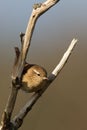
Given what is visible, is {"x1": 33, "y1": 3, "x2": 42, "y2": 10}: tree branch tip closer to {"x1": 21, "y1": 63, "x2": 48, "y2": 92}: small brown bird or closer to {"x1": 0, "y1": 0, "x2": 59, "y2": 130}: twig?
{"x1": 0, "y1": 0, "x2": 59, "y2": 130}: twig

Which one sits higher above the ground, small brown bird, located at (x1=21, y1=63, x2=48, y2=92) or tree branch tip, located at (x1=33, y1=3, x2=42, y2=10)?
tree branch tip, located at (x1=33, y1=3, x2=42, y2=10)

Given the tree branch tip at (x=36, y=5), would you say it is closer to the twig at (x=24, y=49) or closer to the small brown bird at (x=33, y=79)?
the twig at (x=24, y=49)

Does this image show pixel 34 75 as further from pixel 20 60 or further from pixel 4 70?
pixel 4 70

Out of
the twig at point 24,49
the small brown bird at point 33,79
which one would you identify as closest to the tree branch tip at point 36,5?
the twig at point 24,49

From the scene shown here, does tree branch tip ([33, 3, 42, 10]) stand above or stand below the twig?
above

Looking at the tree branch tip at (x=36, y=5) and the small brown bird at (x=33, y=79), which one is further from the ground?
the tree branch tip at (x=36, y=5)

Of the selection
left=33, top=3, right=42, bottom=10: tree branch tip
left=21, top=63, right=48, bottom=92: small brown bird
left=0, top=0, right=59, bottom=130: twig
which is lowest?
left=21, top=63, right=48, bottom=92: small brown bird

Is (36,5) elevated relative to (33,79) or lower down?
elevated

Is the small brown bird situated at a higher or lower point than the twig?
lower

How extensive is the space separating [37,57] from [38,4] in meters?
0.77

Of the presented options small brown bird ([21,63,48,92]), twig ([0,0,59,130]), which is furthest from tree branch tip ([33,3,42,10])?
small brown bird ([21,63,48,92])

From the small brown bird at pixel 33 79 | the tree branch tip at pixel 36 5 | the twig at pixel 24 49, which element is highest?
the tree branch tip at pixel 36 5

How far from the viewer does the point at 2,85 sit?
1.54 metres

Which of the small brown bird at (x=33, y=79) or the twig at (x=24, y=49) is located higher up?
the twig at (x=24, y=49)
